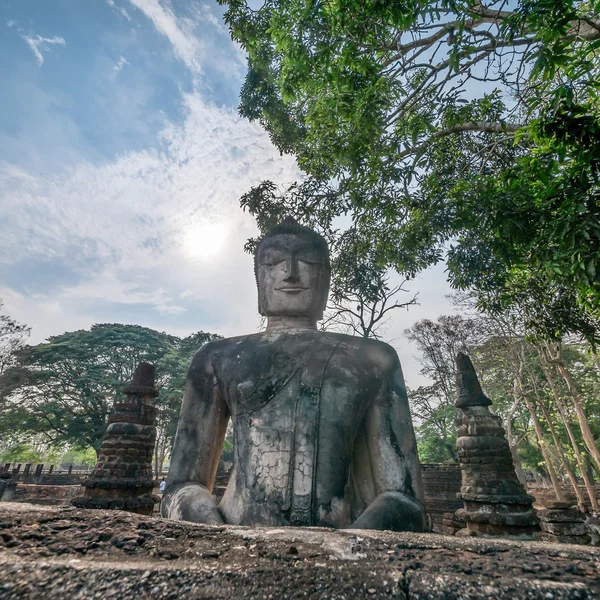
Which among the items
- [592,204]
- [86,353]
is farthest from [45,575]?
[86,353]

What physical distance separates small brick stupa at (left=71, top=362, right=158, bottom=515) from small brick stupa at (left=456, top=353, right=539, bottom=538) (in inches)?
188

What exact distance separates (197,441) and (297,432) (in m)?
0.74

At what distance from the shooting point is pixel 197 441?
2.54 m

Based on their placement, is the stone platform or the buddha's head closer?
the stone platform

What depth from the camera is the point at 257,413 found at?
236 cm

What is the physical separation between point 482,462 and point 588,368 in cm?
1840

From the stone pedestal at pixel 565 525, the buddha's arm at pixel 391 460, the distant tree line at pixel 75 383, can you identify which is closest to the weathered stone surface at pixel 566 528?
the stone pedestal at pixel 565 525

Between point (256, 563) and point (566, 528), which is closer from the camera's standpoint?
point (256, 563)

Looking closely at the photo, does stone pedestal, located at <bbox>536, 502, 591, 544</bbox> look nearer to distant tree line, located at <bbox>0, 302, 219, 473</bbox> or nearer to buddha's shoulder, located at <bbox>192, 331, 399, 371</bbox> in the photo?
buddha's shoulder, located at <bbox>192, 331, 399, 371</bbox>

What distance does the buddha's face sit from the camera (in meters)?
2.93

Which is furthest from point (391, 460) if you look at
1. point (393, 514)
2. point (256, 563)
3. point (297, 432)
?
point (256, 563)

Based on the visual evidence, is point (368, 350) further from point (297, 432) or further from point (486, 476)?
point (486, 476)

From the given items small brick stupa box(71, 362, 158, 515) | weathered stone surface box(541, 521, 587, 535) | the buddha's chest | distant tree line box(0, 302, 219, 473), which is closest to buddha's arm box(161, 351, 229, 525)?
the buddha's chest

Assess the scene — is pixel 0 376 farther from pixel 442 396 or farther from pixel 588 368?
pixel 588 368
